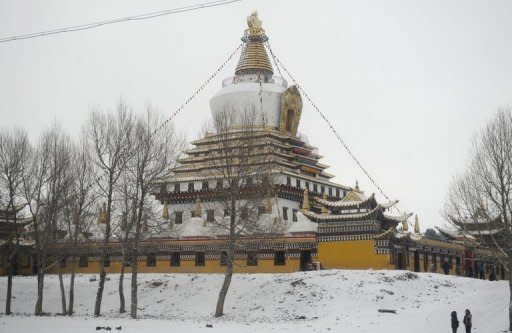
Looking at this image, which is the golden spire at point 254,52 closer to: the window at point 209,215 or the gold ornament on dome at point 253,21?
the gold ornament on dome at point 253,21

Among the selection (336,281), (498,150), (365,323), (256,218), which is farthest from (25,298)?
(498,150)

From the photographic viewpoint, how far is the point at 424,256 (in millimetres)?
55844

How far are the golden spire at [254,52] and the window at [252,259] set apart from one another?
23013 millimetres

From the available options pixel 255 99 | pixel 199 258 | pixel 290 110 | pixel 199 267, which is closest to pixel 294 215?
pixel 199 258

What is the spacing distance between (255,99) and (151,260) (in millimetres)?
19288

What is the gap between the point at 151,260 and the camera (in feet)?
179

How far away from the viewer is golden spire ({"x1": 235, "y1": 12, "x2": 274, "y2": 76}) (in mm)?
66812

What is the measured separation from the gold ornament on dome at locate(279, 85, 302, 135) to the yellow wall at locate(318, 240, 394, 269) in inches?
725

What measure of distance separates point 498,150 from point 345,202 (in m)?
17.3

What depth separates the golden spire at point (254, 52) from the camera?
66.8m

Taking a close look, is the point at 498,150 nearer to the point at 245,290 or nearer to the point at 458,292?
the point at 458,292

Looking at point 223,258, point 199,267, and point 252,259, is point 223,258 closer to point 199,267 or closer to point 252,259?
point 199,267

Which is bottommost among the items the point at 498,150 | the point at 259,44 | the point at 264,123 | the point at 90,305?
the point at 90,305

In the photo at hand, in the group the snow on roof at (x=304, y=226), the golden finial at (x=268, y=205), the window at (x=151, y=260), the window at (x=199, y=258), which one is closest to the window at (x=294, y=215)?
the golden finial at (x=268, y=205)
